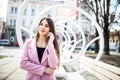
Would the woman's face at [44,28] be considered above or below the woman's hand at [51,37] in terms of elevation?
above

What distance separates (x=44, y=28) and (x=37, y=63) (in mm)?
311

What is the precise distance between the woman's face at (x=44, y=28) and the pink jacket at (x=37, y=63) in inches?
5.6

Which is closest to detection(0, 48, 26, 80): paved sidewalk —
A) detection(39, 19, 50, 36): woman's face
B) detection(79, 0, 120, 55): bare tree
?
detection(39, 19, 50, 36): woman's face

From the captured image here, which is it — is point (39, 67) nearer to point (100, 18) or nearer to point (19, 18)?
point (19, 18)

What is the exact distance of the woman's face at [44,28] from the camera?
2.48 m

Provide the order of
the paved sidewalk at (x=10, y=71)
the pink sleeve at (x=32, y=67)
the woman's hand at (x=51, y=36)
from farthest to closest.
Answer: the paved sidewalk at (x=10, y=71) < the woman's hand at (x=51, y=36) < the pink sleeve at (x=32, y=67)

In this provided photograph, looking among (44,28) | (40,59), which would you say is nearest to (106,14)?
(44,28)

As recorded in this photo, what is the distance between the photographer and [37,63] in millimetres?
2379

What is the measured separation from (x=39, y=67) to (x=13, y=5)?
39838 mm

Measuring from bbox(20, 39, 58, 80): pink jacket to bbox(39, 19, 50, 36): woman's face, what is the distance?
143 millimetres

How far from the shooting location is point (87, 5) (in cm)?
1669

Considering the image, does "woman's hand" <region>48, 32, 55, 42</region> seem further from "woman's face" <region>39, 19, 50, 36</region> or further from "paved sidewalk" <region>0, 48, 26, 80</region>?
"paved sidewalk" <region>0, 48, 26, 80</region>

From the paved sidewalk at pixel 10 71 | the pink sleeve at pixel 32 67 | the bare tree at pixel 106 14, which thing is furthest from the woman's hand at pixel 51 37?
the bare tree at pixel 106 14

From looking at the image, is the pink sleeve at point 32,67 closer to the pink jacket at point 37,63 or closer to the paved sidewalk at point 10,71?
the pink jacket at point 37,63
